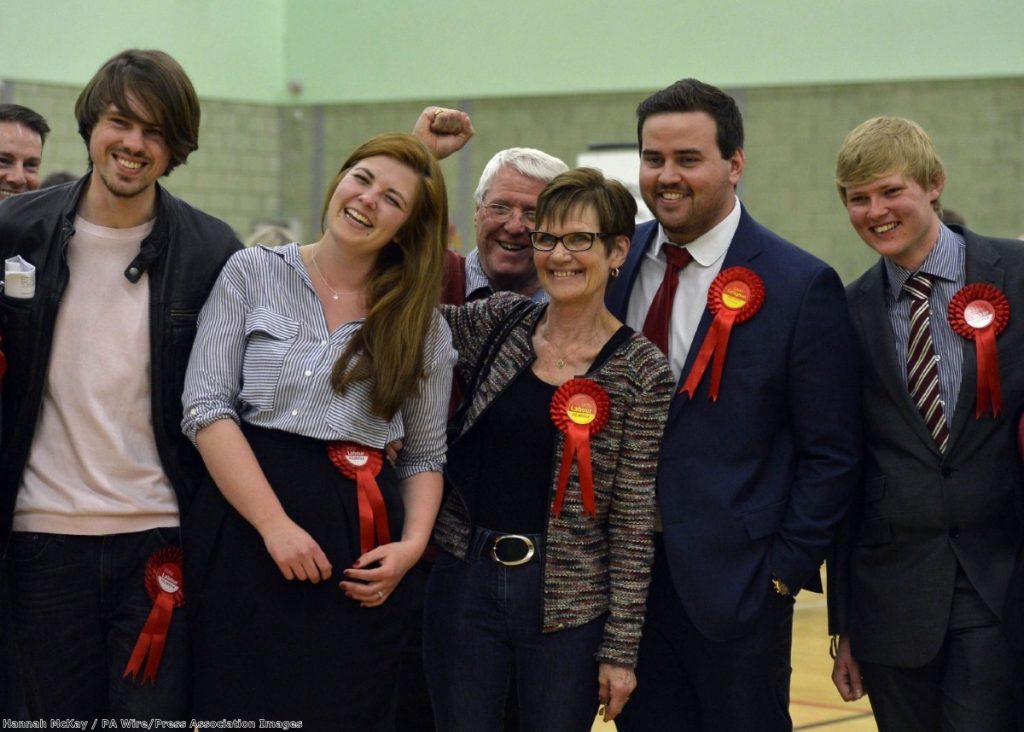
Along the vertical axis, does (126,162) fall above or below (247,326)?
above

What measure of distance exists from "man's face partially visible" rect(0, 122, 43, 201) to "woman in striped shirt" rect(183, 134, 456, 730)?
1.76 meters

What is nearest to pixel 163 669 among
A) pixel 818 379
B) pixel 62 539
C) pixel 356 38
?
pixel 62 539

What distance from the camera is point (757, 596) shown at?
2.88 m

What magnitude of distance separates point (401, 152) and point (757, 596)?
3.76 feet

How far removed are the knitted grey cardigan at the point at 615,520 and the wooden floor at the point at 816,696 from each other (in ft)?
8.26

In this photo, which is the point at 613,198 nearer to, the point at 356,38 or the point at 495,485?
the point at 495,485

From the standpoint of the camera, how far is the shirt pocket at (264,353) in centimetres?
268

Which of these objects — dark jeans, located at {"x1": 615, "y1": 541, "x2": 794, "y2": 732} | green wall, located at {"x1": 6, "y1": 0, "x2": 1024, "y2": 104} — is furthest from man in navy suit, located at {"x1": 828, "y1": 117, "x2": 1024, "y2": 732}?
green wall, located at {"x1": 6, "y1": 0, "x2": 1024, "y2": 104}

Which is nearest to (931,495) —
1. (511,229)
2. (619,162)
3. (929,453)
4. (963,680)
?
(929,453)

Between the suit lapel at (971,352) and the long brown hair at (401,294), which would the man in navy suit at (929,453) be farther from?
the long brown hair at (401,294)

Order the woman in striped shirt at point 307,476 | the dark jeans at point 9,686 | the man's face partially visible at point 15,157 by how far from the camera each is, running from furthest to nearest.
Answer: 1. the man's face partially visible at point 15,157
2. the dark jeans at point 9,686
3. the woman in striped shirt at point 307,476

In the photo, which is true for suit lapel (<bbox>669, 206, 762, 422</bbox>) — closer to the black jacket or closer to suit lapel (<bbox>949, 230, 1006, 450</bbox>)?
suit lapel (<bbox>949, 230, 1006, 450</bbox>)

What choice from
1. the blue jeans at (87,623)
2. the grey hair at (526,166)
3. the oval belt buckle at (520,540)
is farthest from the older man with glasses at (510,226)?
the blue jeans at (87,623)

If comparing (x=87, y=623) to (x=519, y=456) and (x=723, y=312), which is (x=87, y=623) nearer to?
(x=519, y=456)
